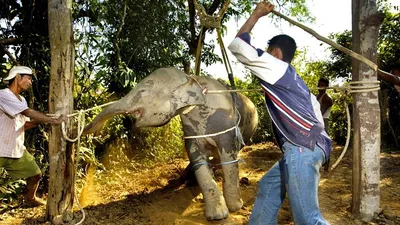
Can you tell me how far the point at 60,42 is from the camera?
387 centimetres

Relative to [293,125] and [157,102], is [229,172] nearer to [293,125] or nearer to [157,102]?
[157,102]

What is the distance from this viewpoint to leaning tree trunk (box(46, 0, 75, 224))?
3.87 m

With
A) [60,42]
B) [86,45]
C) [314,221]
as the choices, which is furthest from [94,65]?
[314,221]

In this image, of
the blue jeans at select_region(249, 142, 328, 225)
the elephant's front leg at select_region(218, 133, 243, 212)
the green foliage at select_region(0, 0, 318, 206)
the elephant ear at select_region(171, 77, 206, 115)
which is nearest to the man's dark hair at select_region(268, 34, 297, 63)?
the blue jeans at select_region(249, 142, 328, 225)

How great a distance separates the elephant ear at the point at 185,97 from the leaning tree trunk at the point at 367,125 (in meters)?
1.67

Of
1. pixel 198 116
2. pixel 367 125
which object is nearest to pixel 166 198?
pixel 198 116

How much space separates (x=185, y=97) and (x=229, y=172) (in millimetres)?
1225

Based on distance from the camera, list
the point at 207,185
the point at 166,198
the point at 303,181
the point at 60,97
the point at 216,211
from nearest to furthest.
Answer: the point at 303,181 < the point at 60,97 < the point at 216,211 < the point at 207,185 < the point at 166,198

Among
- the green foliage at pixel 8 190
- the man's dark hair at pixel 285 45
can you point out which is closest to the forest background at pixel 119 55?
the green foliage at pixel 8 190

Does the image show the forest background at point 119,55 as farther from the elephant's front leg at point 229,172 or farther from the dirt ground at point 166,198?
the elephant's front leg at point 229,172

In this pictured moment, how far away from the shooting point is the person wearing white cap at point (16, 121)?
375 centimetres

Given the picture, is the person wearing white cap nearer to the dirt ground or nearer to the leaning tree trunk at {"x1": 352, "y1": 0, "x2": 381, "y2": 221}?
the dirt ground

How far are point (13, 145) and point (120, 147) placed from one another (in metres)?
3.35

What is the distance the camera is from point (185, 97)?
383 centimetres
